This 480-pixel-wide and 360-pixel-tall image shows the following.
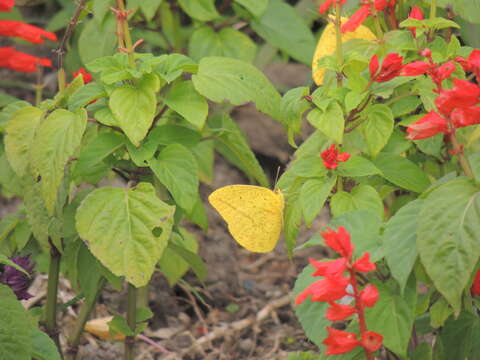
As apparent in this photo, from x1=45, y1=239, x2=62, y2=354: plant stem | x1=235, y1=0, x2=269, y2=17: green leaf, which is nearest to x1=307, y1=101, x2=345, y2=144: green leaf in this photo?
x1=45, y1=239, x2=62, y2=354: plant stem

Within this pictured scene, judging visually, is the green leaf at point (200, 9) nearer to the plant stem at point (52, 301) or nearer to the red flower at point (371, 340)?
the plant stem at point (52, 301)

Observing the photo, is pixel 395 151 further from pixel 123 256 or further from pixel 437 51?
pixel 123 256

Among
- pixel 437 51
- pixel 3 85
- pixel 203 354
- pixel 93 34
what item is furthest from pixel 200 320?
pixel 3 85

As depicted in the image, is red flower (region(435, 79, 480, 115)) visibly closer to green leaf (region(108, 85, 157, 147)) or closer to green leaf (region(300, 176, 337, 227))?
green leaf (region(300, 176, 337, 227))

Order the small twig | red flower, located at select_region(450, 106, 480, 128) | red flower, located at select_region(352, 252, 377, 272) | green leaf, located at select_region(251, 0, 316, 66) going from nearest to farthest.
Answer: red flower, located at select_region(352, 252, 377, 272)
red flower, located at select_region(450, 106, 480, 128)
the small twig
green leaf, located at select_region(251, 0, 316, 66)

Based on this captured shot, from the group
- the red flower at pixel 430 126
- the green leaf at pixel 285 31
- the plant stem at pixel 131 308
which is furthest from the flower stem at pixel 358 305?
the green leaf at pixel 285 31

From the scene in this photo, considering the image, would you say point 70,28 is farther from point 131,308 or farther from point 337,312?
point 337,312
